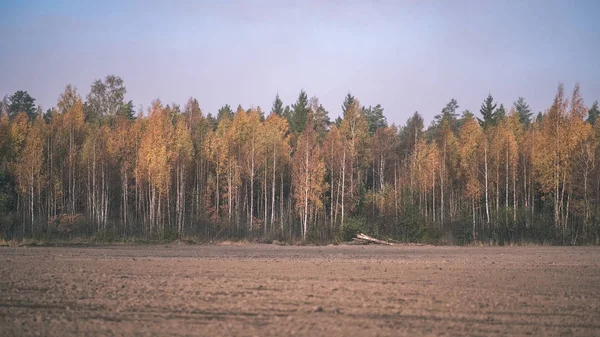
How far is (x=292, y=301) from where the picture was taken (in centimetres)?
1175

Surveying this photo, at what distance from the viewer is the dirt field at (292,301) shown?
9.24 m

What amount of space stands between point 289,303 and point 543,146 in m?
45.2

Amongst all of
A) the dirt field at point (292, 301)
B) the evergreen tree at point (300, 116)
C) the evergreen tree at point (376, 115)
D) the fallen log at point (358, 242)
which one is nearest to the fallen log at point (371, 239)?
the fallen log at point (358, 242)

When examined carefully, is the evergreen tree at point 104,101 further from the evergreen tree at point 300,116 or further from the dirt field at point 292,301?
the dirt field at point 292,301

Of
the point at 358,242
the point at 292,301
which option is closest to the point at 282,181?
the point at 358,242

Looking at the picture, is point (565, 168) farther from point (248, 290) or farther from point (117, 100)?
point (117, 100)

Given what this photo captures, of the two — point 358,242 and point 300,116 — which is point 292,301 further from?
point 300,116

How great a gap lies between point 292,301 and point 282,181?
46.7 meters

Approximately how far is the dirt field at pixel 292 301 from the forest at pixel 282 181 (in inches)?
983

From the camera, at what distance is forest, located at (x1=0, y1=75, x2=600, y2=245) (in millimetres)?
44781

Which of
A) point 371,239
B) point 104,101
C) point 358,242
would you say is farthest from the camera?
point 104,101

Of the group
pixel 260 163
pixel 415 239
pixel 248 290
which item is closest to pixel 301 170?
pixel 260 163

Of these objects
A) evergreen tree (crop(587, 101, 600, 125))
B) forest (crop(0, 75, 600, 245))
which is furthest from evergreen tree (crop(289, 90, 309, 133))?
evergreen tree (crop(587, 101, 600, 125))

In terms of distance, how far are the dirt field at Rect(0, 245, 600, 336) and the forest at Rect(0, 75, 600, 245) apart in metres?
25.0
